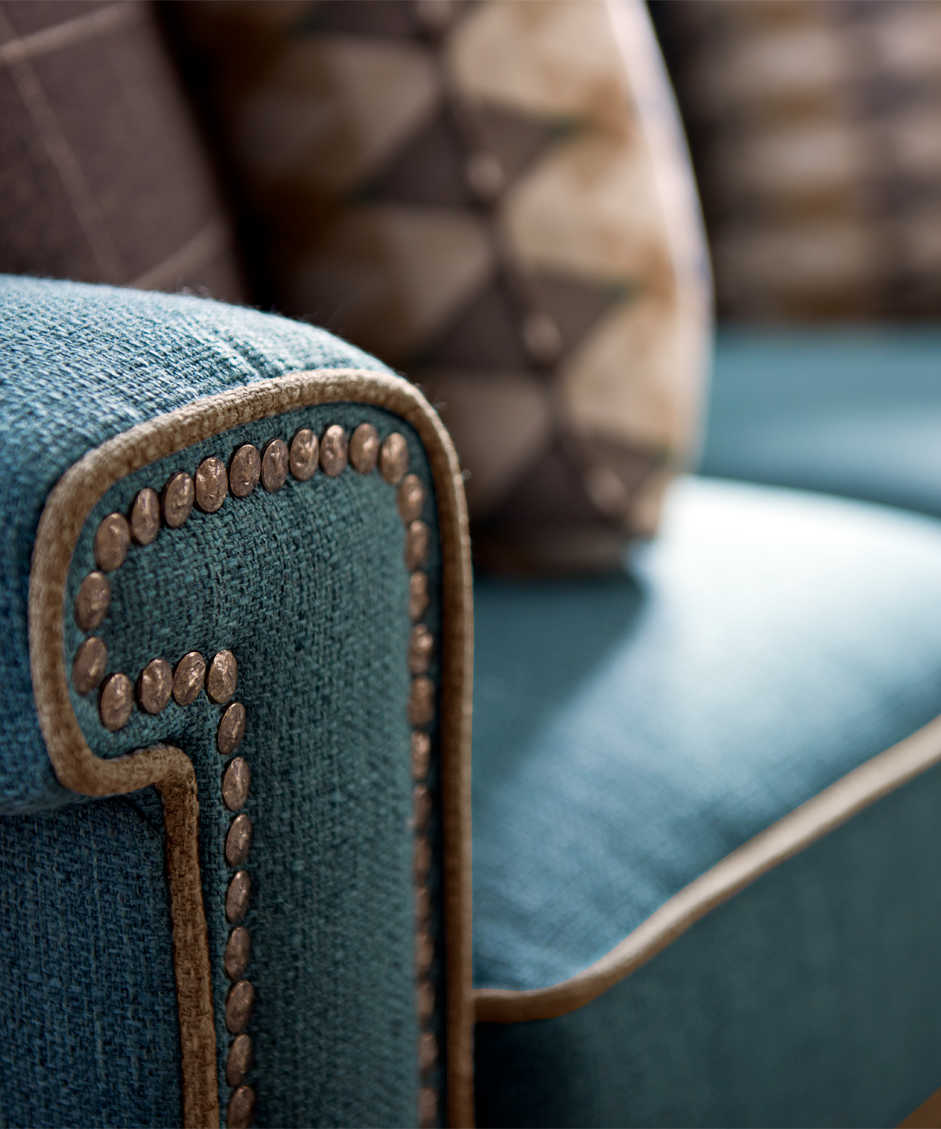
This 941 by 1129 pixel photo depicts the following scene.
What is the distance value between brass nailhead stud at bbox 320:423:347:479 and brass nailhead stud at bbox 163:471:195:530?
48 mm

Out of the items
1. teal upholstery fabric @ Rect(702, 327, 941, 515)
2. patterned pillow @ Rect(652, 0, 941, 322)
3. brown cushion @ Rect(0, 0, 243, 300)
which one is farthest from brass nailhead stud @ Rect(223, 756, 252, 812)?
patterned pillow @ Rect(652, 0, 941, 322)

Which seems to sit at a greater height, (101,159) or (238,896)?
(101,159)

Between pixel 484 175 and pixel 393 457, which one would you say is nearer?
pixel 393 457

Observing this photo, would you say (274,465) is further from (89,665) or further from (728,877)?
(728,877)

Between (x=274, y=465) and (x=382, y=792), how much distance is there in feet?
0.38

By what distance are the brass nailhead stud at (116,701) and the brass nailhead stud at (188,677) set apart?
0.02m

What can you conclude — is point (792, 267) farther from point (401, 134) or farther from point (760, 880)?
point (760, 880)

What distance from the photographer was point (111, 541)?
0.87ft

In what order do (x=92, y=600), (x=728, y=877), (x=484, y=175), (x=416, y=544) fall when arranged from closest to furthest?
(x=92, y=600)
(x=416, y=544)
(x=728, y=877)
(x=484, y=175)

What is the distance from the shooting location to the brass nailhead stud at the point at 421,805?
391 millimetres

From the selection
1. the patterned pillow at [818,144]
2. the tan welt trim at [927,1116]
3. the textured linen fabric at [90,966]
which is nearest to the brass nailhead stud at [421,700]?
the textured linen fabric at [90,966]

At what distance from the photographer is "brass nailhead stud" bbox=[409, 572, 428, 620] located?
370 mm

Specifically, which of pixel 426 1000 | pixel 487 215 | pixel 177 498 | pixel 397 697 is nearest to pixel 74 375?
pixel 177 498

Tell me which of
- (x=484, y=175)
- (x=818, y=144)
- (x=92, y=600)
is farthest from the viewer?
(x=818, y=144)
